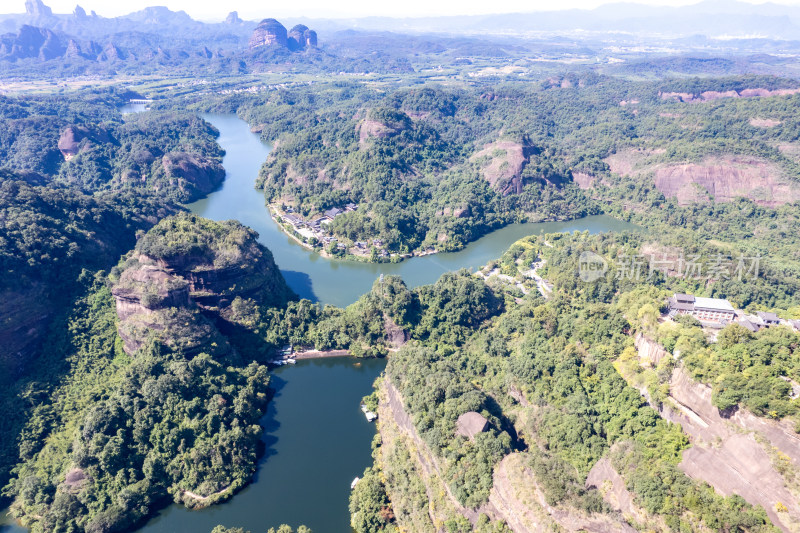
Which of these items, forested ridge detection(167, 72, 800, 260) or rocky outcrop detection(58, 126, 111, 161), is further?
rocky outcrop detection(58, 126, 111, 161)

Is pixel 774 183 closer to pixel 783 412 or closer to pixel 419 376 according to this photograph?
pixel 783 412

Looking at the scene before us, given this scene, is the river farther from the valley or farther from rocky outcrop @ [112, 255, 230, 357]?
rocky outcrop @ [112, 255, 230, 357]

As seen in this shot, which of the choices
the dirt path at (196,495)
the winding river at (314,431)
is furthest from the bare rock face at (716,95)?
the dirt path at (196,495)

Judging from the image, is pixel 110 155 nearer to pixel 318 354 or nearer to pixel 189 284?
pixel 189 284

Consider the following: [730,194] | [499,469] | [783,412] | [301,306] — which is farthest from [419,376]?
[730,194]

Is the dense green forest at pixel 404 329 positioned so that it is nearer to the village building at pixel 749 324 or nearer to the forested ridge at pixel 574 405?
the forested ridge at pixel 574 405

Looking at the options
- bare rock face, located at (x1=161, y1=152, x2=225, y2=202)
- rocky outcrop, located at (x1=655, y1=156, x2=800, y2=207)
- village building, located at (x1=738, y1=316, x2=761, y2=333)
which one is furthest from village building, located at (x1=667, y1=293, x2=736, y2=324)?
bare rock face, located at (x1=161, y1=152, x2=225, y2=202)
